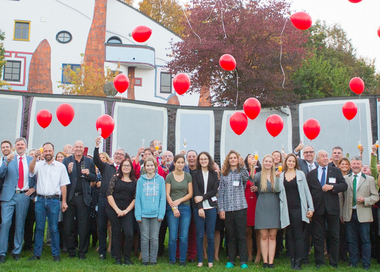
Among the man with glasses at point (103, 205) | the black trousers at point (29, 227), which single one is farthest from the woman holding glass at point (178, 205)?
the black trousers at point (29, 227)

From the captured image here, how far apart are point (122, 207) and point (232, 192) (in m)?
1.80

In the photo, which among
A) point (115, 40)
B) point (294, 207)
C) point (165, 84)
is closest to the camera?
point (294, 207)

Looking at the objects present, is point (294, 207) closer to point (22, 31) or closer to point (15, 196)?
point (15, 196)

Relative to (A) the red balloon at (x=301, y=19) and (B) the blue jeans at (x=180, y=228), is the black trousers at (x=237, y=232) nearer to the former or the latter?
(B) the blue jeans at (x=180, y=228)

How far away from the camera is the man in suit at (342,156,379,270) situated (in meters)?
6.71

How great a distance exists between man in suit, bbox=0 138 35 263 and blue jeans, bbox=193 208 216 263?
2782 mm

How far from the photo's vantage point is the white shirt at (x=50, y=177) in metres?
6.72

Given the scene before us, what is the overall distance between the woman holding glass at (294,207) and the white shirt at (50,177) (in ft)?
11.5

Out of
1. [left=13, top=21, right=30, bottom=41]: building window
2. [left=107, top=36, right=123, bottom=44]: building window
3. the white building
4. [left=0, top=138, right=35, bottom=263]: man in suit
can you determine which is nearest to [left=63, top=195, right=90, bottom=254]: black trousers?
[left=0, top=138, right=35, bottom=263]: man in suit

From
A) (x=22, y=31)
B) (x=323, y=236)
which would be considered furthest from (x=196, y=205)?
(x=22, y=31)

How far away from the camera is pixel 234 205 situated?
6668 millimetres

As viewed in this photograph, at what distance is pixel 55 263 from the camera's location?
6.43m

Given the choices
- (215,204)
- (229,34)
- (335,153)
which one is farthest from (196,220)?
(229,34)

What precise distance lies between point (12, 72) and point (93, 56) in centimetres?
545
